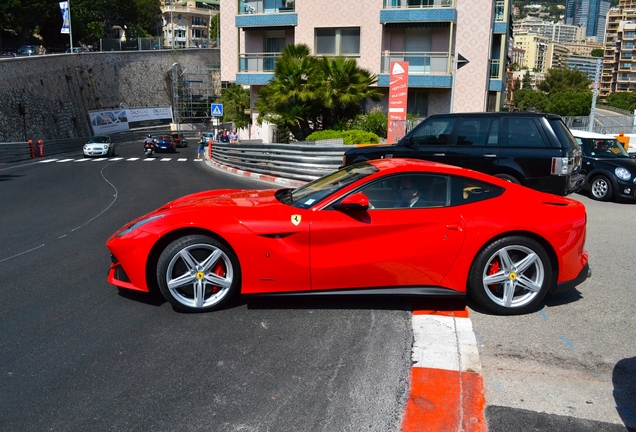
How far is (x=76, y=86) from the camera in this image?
59.0 metres

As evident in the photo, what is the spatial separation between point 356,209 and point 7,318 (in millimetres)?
3177

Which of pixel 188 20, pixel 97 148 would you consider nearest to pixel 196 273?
pixel 97 148

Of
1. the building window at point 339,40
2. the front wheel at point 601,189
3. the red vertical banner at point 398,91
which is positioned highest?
the building window at point 339,40

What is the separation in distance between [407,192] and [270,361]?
6.78 ft

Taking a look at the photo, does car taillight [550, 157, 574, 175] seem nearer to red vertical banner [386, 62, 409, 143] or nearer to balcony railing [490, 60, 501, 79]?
red vertical banner [386, 62, 409, 143]

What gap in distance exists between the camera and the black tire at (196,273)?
17.4ft

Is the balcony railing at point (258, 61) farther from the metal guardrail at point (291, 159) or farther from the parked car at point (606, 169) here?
the parked car at point (606, 169)

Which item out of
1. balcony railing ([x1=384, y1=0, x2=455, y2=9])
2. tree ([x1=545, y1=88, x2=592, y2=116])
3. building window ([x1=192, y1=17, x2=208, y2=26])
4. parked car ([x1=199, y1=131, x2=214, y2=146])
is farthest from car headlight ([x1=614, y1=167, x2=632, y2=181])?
building window ([x1=192, y1=17, x2=208, y2=26])

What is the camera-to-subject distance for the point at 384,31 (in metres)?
31.2

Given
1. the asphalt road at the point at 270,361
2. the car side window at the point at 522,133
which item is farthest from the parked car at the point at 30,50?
the asphalt road at the point at 270,361

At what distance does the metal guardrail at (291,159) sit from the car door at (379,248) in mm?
9774

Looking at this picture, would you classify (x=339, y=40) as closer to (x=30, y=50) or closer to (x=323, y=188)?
(x=323, y=188)

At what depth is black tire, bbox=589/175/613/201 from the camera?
1316cm

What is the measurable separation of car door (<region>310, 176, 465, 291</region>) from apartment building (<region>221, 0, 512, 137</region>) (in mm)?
25562
